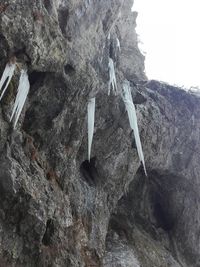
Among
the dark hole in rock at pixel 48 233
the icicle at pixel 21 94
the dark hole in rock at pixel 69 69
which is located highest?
the dark hole in rock at pixel 69 69

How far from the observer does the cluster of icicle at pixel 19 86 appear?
37.1 ft

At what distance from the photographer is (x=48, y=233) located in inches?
482

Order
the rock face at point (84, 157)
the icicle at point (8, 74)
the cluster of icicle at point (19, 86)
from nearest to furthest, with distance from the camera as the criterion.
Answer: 1. the icicle at point (8, 74)
2. the cluster of icicle at point (19, 86)
3. the rock face at point (84, 157)

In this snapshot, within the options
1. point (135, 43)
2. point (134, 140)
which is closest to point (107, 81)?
point (134, 140)

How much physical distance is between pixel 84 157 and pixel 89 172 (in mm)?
1024

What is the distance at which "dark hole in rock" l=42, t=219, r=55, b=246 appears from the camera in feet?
39.8

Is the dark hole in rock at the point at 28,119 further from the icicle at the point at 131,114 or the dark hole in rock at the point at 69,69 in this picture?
the icicle at the point at 131,114

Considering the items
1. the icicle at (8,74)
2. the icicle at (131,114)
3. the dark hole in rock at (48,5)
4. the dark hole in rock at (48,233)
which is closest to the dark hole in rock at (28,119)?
the icicle at (8,74)

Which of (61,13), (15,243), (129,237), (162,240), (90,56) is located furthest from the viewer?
(162,240)

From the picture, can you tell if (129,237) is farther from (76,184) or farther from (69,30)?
(69,30)

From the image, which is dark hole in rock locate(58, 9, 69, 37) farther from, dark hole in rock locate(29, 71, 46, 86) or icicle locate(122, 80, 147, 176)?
icicle locate(122, 80, 147, 176)

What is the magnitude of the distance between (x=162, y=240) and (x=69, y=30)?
35.6ft

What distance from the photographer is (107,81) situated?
16.2m

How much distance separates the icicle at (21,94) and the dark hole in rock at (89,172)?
516 centimetres
